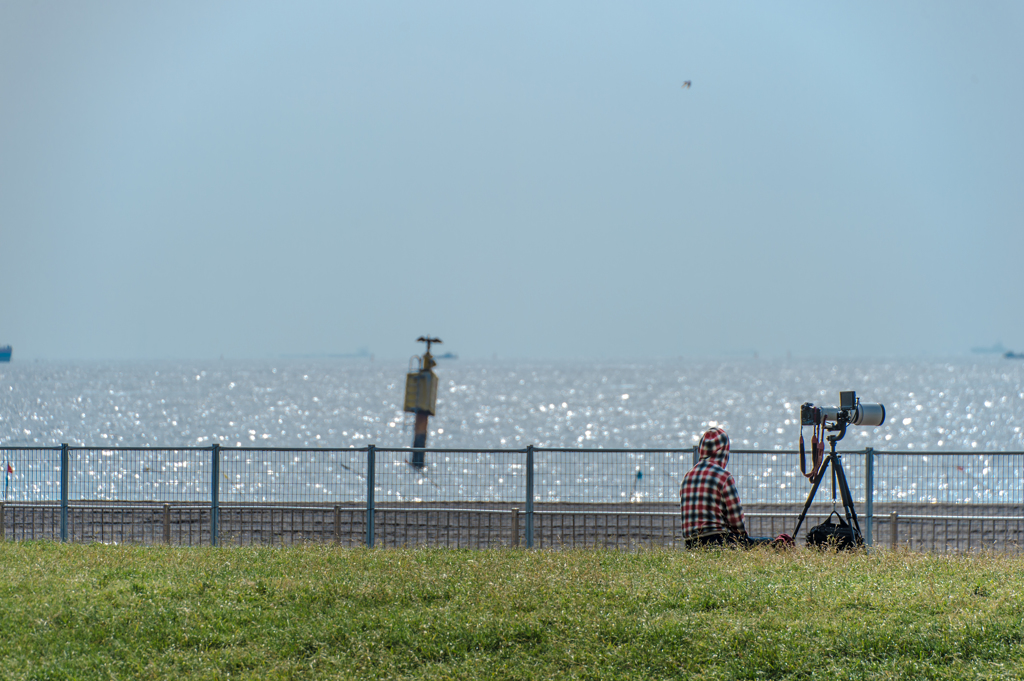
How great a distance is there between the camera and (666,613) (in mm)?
7867

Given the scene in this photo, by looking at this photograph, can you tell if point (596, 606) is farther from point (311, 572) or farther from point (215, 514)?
point (215, 514)

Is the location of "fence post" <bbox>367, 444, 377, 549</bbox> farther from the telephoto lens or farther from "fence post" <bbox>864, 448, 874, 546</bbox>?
"fence post" <bbox>864, 448, 874, 546</bbox>

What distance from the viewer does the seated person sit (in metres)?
10.3

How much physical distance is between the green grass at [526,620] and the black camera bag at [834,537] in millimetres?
728

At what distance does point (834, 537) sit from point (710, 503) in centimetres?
143

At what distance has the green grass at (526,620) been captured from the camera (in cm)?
702

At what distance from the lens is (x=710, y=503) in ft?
34.1

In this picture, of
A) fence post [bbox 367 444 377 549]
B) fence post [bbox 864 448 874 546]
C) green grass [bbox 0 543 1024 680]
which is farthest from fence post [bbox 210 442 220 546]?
fence post [bbox 864 448 874 546]

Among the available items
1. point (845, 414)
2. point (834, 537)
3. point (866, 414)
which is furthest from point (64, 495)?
point (866, 414)

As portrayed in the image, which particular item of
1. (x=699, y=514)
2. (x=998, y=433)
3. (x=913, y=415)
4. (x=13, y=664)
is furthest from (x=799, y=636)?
(x=913, y=415)

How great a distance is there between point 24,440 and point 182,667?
2853 inches

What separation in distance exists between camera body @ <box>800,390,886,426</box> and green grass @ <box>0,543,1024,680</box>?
1784 millimetres

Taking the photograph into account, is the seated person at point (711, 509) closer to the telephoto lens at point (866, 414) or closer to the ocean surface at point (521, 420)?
the telephoto lens at point (866, 414)

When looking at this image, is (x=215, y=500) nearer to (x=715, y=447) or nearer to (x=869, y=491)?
(x=715, y=447)
